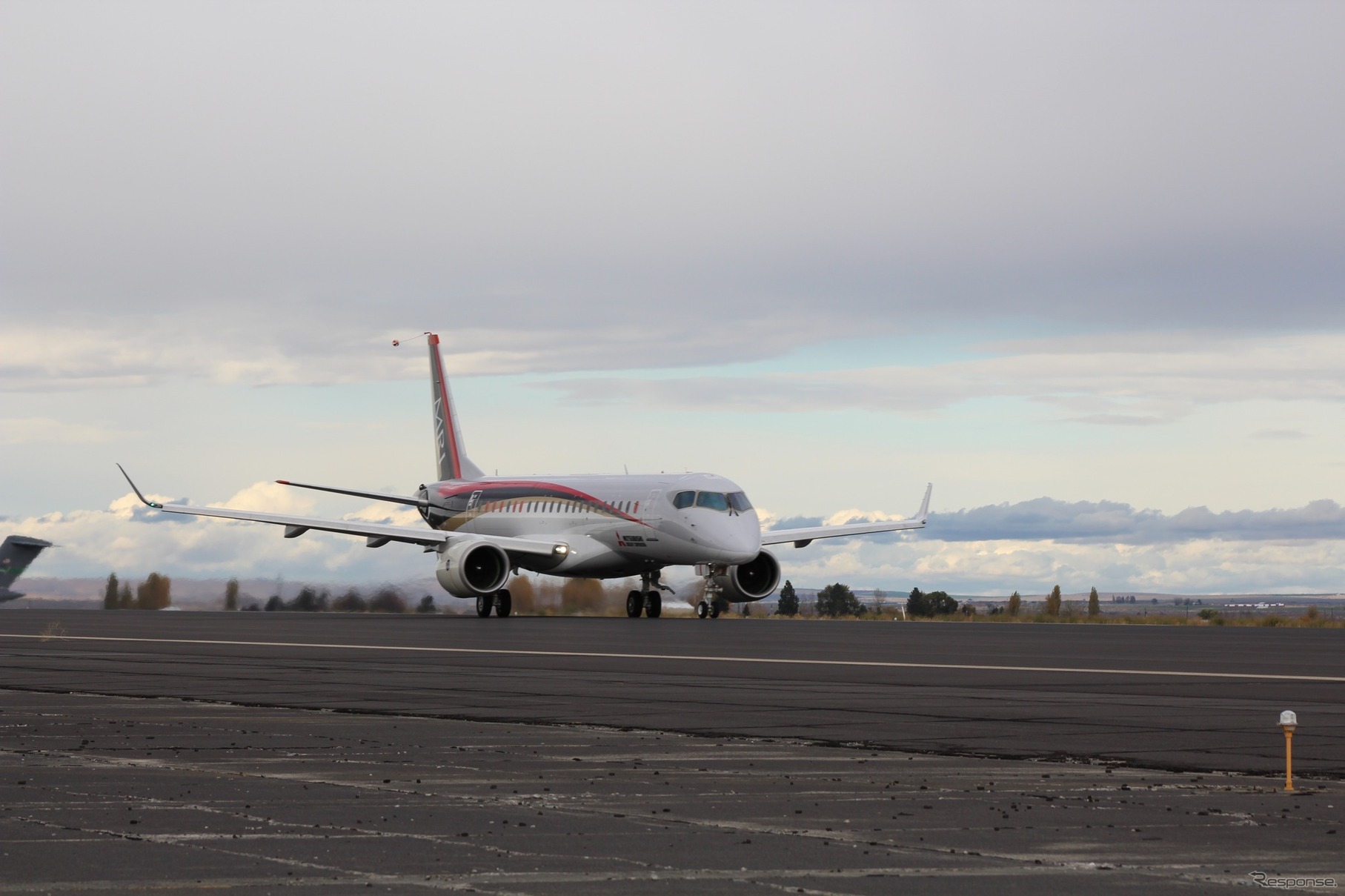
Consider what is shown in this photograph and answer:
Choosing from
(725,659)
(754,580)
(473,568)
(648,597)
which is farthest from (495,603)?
(725,659)

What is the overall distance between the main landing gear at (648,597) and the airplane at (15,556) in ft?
65.5

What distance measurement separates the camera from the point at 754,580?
51875 mm

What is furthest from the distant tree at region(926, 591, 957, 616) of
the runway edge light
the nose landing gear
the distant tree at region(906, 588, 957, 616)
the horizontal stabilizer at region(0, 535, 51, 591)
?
the runway edge light

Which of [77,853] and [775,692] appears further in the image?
[775,692]

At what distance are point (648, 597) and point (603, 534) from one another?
274 centimetres

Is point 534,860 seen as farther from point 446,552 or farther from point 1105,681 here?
point 446,552

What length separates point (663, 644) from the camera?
3114 centimetres

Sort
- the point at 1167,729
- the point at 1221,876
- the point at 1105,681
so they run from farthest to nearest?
the point at 1105,681 < the point at 1167,729 < the point at 1221,876

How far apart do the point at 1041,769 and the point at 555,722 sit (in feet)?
16.5

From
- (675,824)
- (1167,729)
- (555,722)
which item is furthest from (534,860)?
(1167,729)

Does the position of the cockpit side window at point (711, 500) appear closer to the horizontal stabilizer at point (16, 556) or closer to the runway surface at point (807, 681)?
the runway surface at point (807, 681)

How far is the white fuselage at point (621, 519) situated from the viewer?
47.6 meters

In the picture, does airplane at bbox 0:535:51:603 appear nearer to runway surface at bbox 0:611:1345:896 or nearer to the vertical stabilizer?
the vertical stabilizer

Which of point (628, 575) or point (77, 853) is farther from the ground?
point (628, 575)
